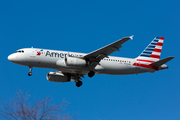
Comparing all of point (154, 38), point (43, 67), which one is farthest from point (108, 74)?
point (154, 38)

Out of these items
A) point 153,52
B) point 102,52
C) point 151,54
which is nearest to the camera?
point 102,52

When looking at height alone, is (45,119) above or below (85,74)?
below

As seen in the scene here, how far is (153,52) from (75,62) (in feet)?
48.5

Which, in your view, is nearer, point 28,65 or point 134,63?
point 28,65

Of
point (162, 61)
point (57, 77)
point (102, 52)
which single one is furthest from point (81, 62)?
point (162, 61)

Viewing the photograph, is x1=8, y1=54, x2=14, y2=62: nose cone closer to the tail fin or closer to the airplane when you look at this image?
the airplane

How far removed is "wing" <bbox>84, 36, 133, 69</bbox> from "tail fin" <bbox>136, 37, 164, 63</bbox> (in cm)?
789

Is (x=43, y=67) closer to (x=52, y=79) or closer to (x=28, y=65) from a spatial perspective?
(x=28, y=65)

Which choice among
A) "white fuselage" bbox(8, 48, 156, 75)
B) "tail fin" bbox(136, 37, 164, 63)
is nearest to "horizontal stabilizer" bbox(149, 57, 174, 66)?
"tail fin" bbox(136, 37, 164, 63)

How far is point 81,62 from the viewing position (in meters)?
34.6

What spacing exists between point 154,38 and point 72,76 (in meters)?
15.2

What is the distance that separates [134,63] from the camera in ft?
128

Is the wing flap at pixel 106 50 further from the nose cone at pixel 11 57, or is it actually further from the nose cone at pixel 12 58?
the nose cone at pixel 11 57

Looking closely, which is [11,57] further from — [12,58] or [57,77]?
[57,77]
